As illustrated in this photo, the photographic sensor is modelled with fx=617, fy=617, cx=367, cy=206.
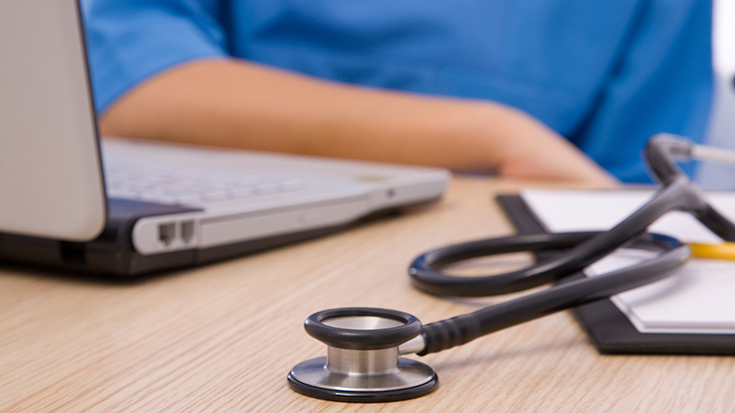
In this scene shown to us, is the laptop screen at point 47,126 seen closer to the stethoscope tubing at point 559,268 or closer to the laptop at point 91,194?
the laptop at point 91,194

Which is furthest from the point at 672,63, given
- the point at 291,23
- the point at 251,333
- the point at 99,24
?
the point at 251,333

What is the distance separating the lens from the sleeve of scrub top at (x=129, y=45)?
79 centimetres

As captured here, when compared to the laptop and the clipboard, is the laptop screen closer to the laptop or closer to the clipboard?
the laptop

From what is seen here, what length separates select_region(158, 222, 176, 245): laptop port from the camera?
0.93ft

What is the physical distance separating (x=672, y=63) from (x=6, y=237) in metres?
1.04

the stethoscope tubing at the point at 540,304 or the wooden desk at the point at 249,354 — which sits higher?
the stethoscope tubing at the point at 540,304

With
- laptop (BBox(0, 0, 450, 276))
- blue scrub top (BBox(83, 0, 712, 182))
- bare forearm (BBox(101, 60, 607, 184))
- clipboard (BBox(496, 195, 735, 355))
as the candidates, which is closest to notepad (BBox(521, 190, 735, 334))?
clipboard (BBox(496, 195, 735, 355))

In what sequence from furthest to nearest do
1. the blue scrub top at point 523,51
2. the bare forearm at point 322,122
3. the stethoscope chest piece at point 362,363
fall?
the blue scrub top at point 523,51
the bare forearm at point 322,122
the stethoscope chest piece at point 362,363

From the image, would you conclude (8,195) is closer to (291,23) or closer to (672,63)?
(291,23)

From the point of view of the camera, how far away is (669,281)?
27 centimetres

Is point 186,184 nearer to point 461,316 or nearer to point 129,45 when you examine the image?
point 461,316

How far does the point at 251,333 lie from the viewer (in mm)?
226

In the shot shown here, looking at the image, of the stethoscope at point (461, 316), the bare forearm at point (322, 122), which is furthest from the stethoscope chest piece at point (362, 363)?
the bare forearm at point (322, 122)

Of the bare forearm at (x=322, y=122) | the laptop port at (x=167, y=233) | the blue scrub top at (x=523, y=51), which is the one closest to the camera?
the laptop port at (x=167, y=233)
